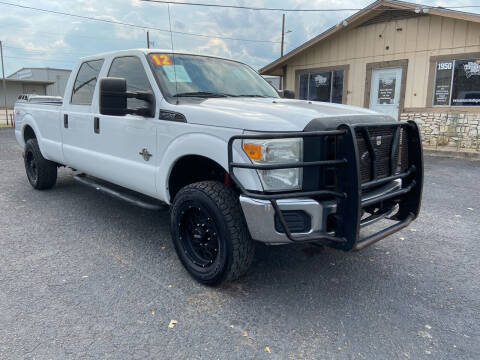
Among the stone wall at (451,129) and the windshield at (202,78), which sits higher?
the windshield at (202,78)

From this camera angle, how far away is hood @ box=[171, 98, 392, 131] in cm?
263

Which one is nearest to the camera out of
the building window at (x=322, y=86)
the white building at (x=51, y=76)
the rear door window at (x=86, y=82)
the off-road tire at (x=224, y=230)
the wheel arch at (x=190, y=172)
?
the off-road tire at (x=224, y=230)

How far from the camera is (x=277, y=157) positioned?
262 centimetres

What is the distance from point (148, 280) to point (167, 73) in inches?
75.7

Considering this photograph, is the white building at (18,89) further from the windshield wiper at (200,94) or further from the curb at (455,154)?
the windshield wiper at (200,94)

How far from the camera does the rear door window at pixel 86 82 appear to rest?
4621mm

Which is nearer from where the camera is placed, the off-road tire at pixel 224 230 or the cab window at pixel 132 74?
the off-road tire at pixel 224 230

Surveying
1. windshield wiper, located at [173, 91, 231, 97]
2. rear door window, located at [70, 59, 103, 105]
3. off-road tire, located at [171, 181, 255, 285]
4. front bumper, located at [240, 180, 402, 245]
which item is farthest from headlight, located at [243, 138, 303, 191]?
rear door window, located at [70, 59, 103, 105]

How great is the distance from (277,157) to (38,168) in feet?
15.5

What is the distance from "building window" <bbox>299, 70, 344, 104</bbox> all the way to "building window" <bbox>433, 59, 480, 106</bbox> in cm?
Result: 346

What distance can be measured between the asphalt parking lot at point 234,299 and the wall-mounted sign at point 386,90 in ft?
30.3

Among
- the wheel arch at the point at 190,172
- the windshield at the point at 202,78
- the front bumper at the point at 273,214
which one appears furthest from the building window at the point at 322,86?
the front bumper at the point at 273,214

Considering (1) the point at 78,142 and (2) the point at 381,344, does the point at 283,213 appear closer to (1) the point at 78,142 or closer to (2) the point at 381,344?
(2) the point at 381,344

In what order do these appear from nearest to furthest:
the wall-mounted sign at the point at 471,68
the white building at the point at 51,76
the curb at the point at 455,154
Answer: the curb at the point at 455,154
the wall-mounted sign at the point at 471,68
the white building at the point at 51,76
